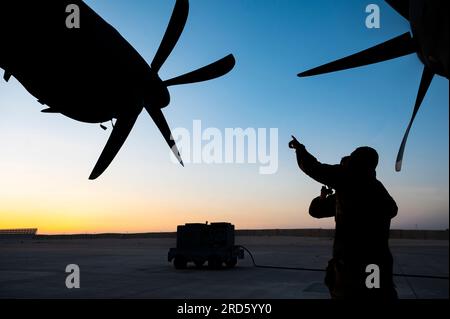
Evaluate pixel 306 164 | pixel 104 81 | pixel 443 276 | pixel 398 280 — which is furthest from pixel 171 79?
pixel 443 276

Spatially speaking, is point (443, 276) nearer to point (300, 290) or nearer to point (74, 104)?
point (300, 290)

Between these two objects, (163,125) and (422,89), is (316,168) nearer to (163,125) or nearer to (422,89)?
(422,89)

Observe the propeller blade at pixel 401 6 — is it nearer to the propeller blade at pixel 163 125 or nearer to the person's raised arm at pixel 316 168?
the person's raised arm at pixel 316 168

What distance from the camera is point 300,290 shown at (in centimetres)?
1000

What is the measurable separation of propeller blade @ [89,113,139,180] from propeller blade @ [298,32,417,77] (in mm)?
2332

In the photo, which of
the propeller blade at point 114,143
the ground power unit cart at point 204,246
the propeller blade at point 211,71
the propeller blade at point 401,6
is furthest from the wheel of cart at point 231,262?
the propeller blade at point 401,6

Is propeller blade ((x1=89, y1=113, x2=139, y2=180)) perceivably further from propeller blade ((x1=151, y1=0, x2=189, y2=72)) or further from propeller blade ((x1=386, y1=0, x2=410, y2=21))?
propeller blade ((x1=386, y1=0, x2=410, y2=21))

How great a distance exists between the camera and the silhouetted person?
11.0 feet

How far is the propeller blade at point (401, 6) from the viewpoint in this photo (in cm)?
398

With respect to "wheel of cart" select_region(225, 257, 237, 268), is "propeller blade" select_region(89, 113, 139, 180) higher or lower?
higher

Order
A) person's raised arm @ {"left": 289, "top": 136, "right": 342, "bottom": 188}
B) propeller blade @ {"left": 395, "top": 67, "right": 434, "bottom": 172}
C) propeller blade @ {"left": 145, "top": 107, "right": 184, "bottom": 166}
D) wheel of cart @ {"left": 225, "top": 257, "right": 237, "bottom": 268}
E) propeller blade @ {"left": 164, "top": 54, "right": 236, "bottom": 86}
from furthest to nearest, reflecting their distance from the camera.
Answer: wheel of cart @ {"left": 225, "top": 257, "right": 237, "bottom": 268}, propeller blade @ {"left": 164, "top": 54, "right": 236, "bottom": 86}, propeller blade @ {"left": 145, "top": 107, "right": 184, "bottom": 166}, propeller blade @ {"left": 395, "top": 67, "right": 434, "bottom": 172}, person's raised arm @ {"left": 289, "top": 136, "right": 342, "bottom": 188}

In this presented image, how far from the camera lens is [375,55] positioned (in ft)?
16.3

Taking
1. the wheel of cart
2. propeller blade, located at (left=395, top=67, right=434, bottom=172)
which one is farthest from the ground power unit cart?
propeller blade, located at (left=395, top=67, right=434, bottom=172)
